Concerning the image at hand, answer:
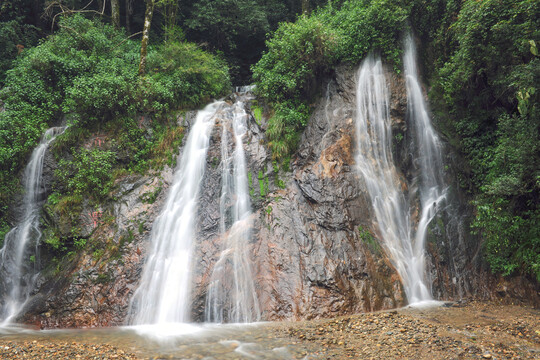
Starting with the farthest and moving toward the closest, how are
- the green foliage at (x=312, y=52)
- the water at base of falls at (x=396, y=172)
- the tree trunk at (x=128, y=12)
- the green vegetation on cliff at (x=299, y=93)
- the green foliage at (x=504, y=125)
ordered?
the tree trunk at (x=128, y=12) < the green foliage at (x=312, y=52) < the water at base of falls at (x=396, y=172) < the green vegetation on cliff at (x=299, y=93) < the green foliage at (x=504, y=125)

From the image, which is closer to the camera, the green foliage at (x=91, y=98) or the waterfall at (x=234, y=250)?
the waterfall at (x=234, y=250)

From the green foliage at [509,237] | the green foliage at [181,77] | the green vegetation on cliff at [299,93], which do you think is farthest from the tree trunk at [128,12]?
the green foliage at [509,237]

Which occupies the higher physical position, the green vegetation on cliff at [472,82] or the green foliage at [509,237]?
the green vegetation on cliff at [472,82]

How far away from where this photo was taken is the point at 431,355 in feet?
15.0

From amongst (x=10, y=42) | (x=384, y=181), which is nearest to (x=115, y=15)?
(x=10, y=42)

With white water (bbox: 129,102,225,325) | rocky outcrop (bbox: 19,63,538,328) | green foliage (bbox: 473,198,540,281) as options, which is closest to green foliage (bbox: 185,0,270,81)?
white water (bbox: 129,102,225,325)

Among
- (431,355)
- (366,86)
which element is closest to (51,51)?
(366,86)

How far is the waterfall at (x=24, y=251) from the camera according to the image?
8.06 metres

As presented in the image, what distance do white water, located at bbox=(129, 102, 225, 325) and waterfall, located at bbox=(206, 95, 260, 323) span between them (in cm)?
72

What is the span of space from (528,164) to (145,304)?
9.81m

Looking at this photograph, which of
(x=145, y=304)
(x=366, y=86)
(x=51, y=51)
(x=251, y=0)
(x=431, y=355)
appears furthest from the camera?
(x=251, y=0)

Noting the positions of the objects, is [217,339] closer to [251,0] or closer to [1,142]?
[1,142]

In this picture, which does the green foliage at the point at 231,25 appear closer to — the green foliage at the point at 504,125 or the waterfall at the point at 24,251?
the waterfall at the point at 24,251

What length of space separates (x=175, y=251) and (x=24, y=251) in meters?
4.28
